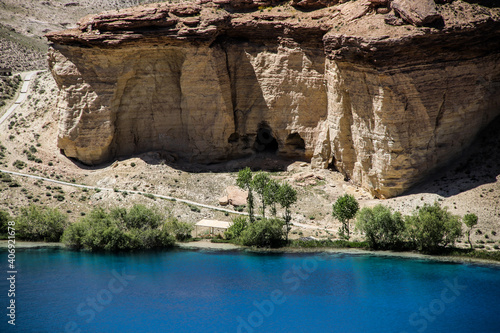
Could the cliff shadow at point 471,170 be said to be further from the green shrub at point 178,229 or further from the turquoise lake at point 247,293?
the green shrub at point 178,229

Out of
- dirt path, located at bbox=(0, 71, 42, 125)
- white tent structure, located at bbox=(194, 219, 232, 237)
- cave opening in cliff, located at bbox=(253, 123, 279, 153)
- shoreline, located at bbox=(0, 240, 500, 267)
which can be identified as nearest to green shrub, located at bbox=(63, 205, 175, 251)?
shoreline, located at bbox=(0, 240, 500, 267)

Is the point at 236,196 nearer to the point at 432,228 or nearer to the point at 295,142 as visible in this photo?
the point at 295,142

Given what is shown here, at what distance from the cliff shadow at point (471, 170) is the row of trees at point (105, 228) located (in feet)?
58.3

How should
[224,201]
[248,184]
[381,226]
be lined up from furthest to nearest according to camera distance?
1. [224,201]
2. [248,184]
3. [381,226]

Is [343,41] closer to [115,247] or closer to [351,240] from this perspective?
[351,240]

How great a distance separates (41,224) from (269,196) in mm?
16748

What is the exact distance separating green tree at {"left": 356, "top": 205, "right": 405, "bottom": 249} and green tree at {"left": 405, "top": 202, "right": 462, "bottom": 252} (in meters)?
0.74

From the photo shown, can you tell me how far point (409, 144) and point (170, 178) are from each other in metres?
19.3

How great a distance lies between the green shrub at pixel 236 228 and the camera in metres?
49.1

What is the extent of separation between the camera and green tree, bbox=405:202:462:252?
4416 cm

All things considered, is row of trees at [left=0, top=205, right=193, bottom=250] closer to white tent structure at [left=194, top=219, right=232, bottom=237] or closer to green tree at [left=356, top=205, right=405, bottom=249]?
white tent structure at [left=194, top=219, right=232, bottom=237]

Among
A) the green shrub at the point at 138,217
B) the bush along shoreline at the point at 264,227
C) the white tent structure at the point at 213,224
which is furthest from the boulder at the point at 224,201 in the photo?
the green shrub at the point at 138,217

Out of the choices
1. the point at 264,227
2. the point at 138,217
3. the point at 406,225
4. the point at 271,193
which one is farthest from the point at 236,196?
the point at 406,225

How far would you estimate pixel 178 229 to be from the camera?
1959 inches
